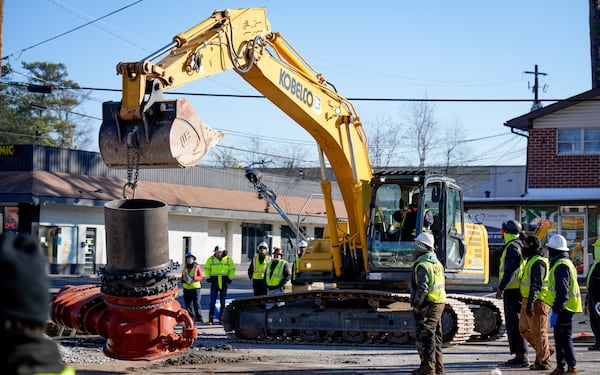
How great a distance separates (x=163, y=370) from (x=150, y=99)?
4256 mm

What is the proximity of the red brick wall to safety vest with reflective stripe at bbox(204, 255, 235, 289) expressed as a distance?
15.6m

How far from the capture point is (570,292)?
37.9 ft

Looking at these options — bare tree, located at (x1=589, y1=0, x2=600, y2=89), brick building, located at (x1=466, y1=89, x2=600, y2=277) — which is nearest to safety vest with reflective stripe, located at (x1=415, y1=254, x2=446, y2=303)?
brick building, located at (x1=466, y1=89, x2=600, y2=277)

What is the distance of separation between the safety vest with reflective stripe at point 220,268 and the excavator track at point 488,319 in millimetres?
5859

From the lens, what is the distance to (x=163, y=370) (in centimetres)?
1209

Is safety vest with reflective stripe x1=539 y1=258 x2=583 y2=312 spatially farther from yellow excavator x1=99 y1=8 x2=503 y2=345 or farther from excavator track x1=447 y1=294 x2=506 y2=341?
excavator track x1=447 y1=294 x2=506 y2=341

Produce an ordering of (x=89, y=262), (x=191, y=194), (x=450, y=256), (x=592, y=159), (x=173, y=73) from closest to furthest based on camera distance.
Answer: (x=173, y=73) < (x=450, y=256) < (x=592, y=159) < (x=89, y=262) < (x=191, y=194)

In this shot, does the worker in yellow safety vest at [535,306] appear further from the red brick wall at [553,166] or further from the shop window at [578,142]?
the shop window at [578,142]

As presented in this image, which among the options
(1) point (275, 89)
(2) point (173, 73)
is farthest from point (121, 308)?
(1) point (275, 89)

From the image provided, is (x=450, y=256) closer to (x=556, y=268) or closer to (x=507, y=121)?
(x=556, y=268)

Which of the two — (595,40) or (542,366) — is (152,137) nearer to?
(542,366)

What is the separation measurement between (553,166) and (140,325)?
25173 millimetres

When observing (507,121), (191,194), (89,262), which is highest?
(507,121)

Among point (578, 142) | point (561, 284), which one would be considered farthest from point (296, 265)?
point (578, 142)
